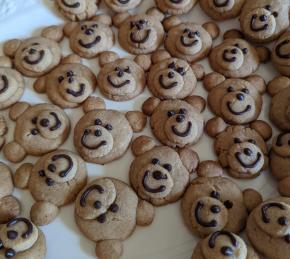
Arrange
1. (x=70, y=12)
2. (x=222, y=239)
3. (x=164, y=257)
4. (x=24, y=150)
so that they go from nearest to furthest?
1. (x=222, y=239)
2. (x=164, y=257)
3. (x=24, y=150)
4. (x=70, y=12)

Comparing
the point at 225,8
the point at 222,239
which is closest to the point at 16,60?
the point at 225,8

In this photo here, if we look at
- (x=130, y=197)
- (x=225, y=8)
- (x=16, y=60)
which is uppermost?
(x=225, y=8)

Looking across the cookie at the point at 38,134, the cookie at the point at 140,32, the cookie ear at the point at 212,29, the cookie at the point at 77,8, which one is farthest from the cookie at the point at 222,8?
the cookie at the point at 38,134

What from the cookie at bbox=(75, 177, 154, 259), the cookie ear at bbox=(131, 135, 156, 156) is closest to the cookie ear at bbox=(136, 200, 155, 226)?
the cookie at bbox=(75, 177, 154, 259)

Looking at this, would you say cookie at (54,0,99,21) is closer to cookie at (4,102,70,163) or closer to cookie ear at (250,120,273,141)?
cookie at (4,102,70,163)

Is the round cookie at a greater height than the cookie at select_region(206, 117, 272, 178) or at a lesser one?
greater

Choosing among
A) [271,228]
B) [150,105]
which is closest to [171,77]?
[150,105]

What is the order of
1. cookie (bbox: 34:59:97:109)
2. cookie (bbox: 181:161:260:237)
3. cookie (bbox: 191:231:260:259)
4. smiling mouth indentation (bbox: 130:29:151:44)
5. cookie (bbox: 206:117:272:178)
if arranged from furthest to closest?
smiling mouth indentation (bbox: 130:29:151:44)
cookie (bbox: 34:59:97:109)
cookie (bbox: 206:117:272:178)
cookie (bbox: 181:161:260:237)
cookie (bbox: 191:231:260:259)

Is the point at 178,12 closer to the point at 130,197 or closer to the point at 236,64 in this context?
the point at 236,64
